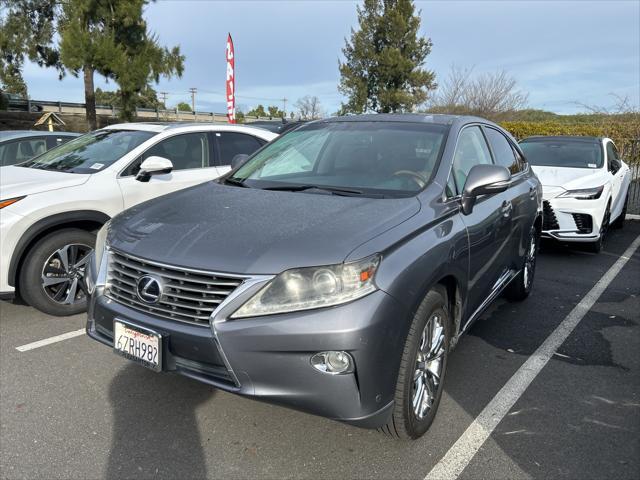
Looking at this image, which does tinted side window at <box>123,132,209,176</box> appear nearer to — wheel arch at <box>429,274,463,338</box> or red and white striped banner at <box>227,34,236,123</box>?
wheel arch at <box>429,274,463,338</box>

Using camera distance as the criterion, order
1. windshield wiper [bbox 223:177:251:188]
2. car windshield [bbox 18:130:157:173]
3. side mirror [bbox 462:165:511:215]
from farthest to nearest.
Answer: car windshield [bbox 18:130:157:173]
windshield wiper [bbox 223:177:251:188]
side mirror [bbox 462:165:511:215]

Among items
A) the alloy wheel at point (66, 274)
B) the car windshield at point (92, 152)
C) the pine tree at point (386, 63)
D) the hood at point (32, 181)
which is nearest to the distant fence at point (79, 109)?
the pine tree at point (386, 63)

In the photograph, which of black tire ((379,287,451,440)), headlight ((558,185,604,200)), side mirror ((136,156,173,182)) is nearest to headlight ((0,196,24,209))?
side mirror ((136,156,173,182))

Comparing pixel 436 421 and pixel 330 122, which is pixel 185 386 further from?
pixel 330 122

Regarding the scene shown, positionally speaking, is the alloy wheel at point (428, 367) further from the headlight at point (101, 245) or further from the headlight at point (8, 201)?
the headlight at point (8, 201)

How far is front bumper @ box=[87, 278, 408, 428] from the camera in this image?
2.14 metres

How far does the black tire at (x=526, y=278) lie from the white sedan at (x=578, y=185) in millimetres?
1874

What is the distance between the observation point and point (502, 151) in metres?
4.34

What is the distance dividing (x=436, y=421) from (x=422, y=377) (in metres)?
0.41

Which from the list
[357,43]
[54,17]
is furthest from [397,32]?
[54,17]

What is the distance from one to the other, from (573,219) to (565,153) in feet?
5.44

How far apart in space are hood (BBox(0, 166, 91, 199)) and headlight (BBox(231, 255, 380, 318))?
283 cm

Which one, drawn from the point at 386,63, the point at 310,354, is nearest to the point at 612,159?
the point at 310,354

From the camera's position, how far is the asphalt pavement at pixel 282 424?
2.51 m
